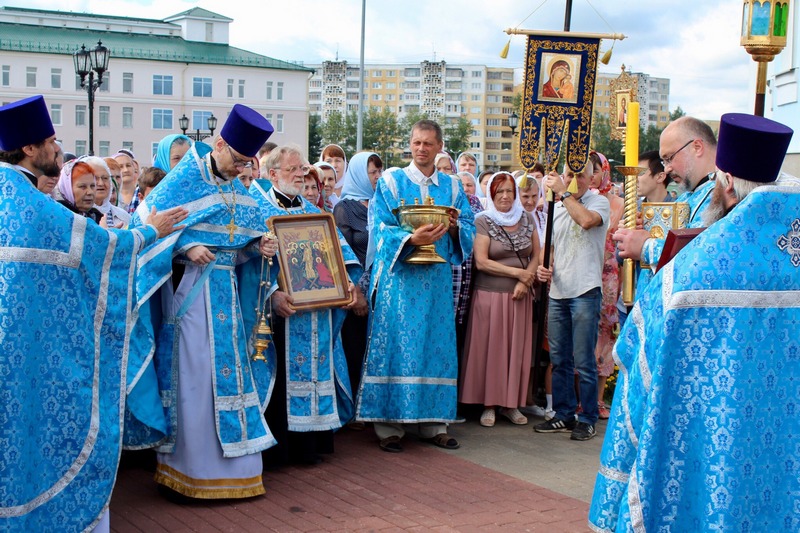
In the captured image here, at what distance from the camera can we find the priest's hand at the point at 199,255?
18.1 feet

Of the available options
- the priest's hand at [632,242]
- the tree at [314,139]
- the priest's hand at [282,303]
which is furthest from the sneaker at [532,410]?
the tree at [314,139]

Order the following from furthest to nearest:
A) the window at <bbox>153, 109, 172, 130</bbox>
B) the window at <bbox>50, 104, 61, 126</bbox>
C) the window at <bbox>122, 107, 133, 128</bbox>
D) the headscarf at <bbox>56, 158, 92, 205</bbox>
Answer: the window at <bbox>153, 109, 172, 130</bbox>, the window at <bbox>122, 107, 133, 128</bbox>, the window at <bbox>50, 104, 61, 126</bbox>, the headscarf at <bbox>56, 158, 92, 205</bbox>

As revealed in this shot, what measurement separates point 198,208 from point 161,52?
230 ft

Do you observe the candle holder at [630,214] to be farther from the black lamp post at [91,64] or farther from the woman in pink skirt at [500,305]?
the black lamp post at [91,64]

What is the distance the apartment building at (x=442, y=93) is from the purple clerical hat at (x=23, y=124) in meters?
139

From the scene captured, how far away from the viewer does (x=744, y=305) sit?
363 cm

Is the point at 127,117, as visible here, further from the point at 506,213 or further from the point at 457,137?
the point at 506,213

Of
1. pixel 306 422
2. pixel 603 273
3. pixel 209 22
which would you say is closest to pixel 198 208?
pixel 306 422

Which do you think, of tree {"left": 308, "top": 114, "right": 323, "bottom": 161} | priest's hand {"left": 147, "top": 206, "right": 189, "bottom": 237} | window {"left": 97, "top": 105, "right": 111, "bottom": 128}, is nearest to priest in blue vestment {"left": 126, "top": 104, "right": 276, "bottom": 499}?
priest's hand {"left": 147, "top": 206, "right": 189, "bottom": 237}

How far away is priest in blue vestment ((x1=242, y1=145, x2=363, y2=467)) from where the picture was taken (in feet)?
21.1

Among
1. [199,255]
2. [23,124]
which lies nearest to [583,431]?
[199,255]

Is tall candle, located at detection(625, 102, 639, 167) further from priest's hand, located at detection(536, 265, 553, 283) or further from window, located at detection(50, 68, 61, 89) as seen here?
window, located at detection(50, 68, 61, 89)

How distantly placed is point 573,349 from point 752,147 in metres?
4.05

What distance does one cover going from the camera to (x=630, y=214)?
4.70 m
